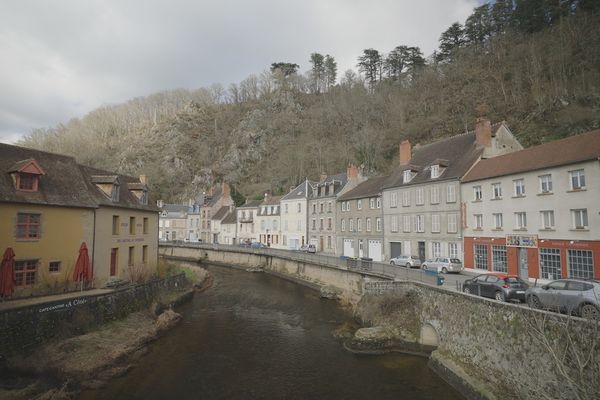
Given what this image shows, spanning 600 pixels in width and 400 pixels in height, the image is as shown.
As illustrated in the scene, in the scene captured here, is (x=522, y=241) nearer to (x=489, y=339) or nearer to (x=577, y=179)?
(x=577, y=179)

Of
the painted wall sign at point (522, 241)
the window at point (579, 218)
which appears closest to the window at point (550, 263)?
the painted wall sign at point (522, 241)

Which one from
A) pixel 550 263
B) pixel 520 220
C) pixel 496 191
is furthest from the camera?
pixel 496 191

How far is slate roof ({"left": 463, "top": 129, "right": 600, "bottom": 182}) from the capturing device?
20.5 metres

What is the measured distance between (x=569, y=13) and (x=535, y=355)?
59998 millimetres

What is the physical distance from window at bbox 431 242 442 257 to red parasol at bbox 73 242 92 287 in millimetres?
26009

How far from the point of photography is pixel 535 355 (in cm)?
1095

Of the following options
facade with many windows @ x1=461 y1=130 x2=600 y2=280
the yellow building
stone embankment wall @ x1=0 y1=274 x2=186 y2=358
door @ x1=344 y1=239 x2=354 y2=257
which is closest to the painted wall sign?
facade with many windows @ x1=461 y1=130 x2=600 y2=280

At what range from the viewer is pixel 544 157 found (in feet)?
74.9

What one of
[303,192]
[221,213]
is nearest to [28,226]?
[303,192]

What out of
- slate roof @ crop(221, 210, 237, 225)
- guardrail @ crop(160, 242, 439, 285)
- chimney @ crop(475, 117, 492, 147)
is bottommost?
guardrail @ crop(160, 242, 439, 285)

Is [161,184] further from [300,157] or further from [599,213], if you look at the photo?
[599,213]

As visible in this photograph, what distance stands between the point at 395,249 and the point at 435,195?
7.18 meters

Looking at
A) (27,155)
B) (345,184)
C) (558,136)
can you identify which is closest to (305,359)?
(27,155)

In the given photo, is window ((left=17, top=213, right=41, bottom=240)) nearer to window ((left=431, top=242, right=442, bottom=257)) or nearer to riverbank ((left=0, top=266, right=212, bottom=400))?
riverbank ((left=0, top=266, right=212, bottom=400))
